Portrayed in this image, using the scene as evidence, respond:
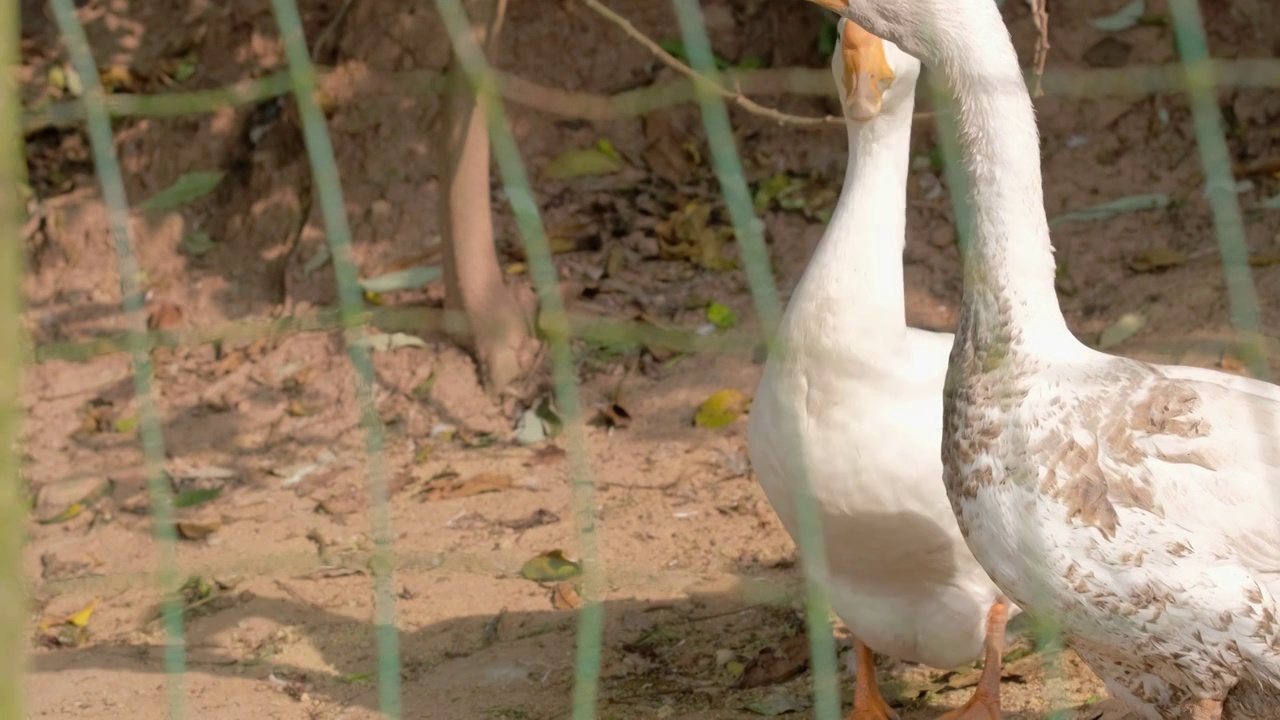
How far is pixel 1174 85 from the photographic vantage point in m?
4.63

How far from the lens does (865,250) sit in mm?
2785

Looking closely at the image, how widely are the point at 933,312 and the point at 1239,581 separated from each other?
264 centimetres

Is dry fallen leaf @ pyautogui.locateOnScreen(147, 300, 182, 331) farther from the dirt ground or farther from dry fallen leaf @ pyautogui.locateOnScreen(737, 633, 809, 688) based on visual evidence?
dry fallen leaf @ pyautogui.locateOnScreen(737, 633, 809, 688)

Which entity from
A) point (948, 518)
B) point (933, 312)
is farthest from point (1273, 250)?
point (948, 518)

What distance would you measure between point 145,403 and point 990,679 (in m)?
1.60

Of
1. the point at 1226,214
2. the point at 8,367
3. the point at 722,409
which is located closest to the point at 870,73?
the point at 722,409

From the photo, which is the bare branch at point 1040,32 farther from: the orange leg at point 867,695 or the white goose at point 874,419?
the orange leg at point 867,695

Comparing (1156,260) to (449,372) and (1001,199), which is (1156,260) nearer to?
(449,372)

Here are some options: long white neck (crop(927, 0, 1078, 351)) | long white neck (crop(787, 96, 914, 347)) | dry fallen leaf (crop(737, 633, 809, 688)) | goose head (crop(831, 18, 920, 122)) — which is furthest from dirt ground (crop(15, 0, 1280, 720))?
goose head (crop(831, 18, 920, 122))

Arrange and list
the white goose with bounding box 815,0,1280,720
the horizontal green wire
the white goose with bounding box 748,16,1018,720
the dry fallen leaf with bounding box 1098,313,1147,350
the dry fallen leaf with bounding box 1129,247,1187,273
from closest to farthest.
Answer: the white goose with bounding box 815,0,1280,720, the white goose with bounding box 748,16,1018,720, the dry fallen leaf with bounding box 1098,313,1147,350, the dry fallen leaf with bounding box 1129,247,1187,273, the horizontal green wire

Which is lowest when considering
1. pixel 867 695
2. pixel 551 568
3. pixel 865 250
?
pixel 867 695

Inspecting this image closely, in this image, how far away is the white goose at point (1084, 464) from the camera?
2027 mm

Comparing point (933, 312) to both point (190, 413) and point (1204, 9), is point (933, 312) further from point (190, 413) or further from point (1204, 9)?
point (190, 413)

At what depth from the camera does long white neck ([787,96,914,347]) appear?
276cm
